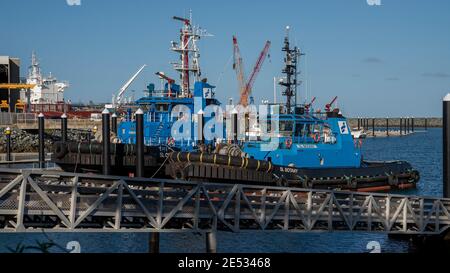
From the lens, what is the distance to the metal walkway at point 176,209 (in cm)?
1450

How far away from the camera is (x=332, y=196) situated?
18641 millimetres

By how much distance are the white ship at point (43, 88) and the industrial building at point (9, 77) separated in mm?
27523

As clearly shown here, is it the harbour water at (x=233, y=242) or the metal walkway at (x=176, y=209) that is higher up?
the metal walkway at (x=176, y=209)

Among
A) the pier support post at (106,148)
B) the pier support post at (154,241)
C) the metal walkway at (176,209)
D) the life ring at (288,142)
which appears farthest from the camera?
the life ring at (288,142)

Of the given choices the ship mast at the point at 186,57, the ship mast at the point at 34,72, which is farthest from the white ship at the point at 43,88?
the ship mast at the point at 186,57

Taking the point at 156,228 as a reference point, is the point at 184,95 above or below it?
above

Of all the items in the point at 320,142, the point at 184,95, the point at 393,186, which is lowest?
the point at 393,186

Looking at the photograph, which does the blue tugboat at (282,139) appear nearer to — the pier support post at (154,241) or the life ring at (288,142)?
the life ring at (288,142)
